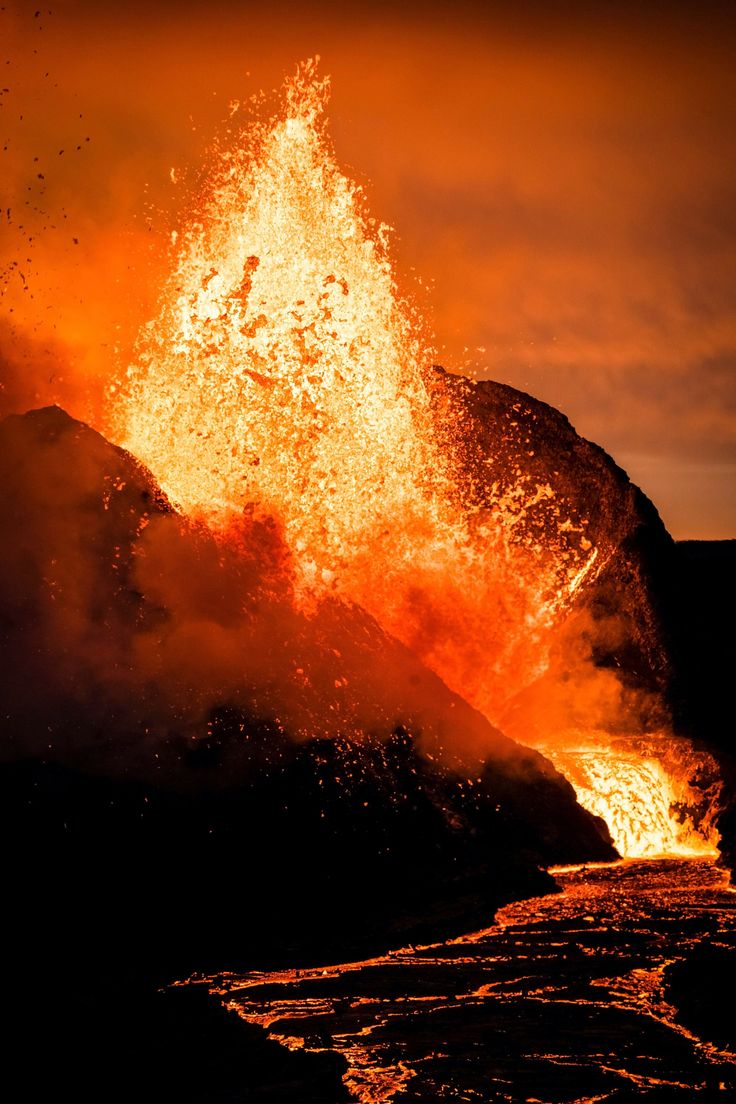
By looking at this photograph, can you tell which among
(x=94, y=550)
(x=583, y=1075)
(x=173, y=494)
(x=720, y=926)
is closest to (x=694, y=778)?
(x=720, y=926)

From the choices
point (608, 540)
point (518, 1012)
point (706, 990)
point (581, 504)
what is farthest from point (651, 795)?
point (518, 1012)

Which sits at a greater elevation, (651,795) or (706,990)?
(651,795)

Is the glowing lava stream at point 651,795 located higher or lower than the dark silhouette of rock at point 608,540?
lower

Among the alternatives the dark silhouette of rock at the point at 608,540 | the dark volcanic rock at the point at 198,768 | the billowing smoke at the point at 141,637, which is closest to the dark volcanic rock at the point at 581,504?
the dark silhouette of rock at the point at 608,540

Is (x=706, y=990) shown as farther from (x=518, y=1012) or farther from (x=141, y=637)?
(x=141, y=637)

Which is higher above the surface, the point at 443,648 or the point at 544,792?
the point at 443,648

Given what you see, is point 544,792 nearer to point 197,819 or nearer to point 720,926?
point 720,926

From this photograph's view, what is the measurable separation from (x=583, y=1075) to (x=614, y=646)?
19681 millimetres

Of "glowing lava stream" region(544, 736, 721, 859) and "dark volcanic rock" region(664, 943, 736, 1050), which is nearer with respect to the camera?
"dark volcanic rock" region(664, 943, 736, 1050)

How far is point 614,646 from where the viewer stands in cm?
2780

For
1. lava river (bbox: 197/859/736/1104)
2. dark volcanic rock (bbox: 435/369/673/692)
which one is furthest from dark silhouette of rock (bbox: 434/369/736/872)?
lava river (bbox: 197/859/736/1104)

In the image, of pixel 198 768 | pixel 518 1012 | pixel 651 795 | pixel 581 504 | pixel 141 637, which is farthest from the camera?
pixel 581 504

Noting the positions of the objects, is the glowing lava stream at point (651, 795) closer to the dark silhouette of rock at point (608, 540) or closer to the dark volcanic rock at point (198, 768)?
the dark silhouette of rock at point (608, 540)

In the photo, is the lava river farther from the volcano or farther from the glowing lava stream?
the glowing lava stream
